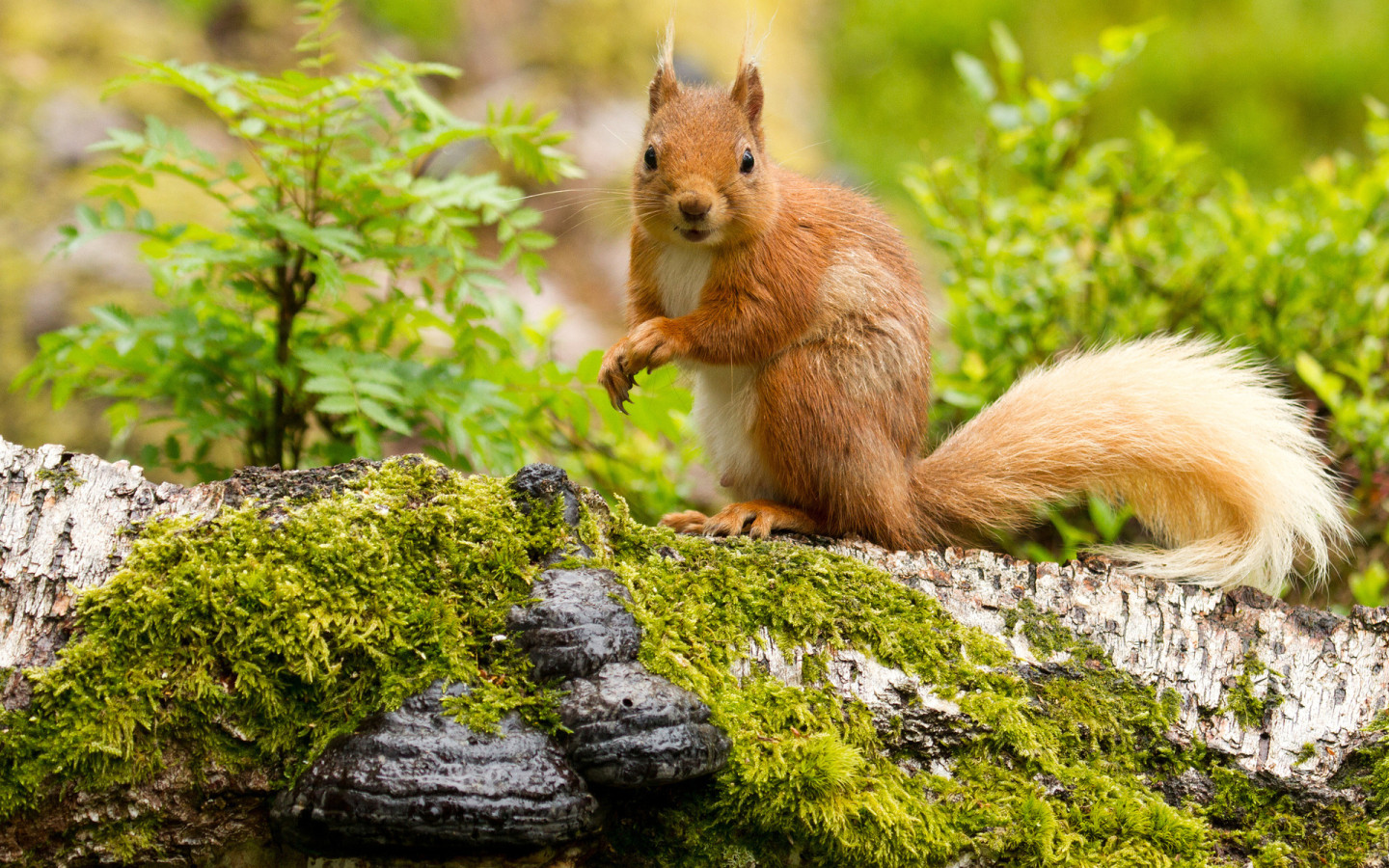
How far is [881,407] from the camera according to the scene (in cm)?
234

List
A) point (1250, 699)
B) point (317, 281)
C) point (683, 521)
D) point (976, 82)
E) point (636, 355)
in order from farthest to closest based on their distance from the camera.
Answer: point (976, 82)
point (683, 521)
point (317, 281)
point (636, 355)
point (1250, 699)

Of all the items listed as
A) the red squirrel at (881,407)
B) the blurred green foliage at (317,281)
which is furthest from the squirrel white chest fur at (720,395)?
the blurred green foliage at (317,281)

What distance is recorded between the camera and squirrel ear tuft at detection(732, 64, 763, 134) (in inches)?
99.2

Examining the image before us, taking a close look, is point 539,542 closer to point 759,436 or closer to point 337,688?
point 337,688

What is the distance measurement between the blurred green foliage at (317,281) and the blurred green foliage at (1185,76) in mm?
3703

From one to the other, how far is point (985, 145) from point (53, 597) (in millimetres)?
2883

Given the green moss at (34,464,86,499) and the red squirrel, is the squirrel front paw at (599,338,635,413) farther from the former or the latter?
the green moss at (34,464,86,499)

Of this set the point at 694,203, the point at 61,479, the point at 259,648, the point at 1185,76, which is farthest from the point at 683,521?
the point at 1185,76

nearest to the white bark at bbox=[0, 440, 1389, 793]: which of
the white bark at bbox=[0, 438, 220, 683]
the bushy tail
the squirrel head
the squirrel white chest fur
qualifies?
the white bark at bbox=[0, 438, 220, 683]

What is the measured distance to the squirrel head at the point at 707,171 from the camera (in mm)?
2318

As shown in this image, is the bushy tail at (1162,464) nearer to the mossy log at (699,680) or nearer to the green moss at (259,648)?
the mossy log at (699,680)

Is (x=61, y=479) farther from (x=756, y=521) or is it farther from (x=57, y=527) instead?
(x=756, y=521)

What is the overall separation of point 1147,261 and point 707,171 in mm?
1604

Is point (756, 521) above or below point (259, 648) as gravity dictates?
above
